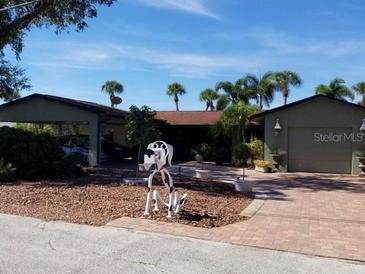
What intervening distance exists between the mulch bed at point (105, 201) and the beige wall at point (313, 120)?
27.2 feet

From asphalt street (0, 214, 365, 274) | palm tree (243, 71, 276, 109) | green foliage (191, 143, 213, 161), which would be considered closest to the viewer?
asphalt street (0, 214, 365, 274)

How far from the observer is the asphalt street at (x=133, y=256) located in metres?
6.40

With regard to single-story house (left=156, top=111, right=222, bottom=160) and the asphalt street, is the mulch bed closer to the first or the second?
the asphalt street

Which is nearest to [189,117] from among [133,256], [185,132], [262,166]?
[185,132]

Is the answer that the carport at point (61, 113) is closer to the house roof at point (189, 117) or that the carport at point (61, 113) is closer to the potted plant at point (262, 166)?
the house roof at point (189, 117)

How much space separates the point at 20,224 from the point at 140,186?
18.6ft

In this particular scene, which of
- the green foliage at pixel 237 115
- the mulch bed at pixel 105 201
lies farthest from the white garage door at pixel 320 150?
the mulch bed at pixel 105 201

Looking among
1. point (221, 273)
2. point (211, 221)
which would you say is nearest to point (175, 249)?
point (221, 273)

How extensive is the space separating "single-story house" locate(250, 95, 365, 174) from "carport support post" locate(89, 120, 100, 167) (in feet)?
25.9

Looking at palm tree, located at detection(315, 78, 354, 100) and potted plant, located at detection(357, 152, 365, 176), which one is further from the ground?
palm tree, located at detection(315, 78, 354, 100)

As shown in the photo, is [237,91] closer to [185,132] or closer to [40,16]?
[185,132]

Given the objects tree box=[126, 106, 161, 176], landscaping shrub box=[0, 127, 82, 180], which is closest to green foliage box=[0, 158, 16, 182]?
landscaping shrub box=[0, 127, 82, 180]

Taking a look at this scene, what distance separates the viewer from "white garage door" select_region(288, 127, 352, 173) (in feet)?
74.3

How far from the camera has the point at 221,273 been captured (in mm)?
6258
